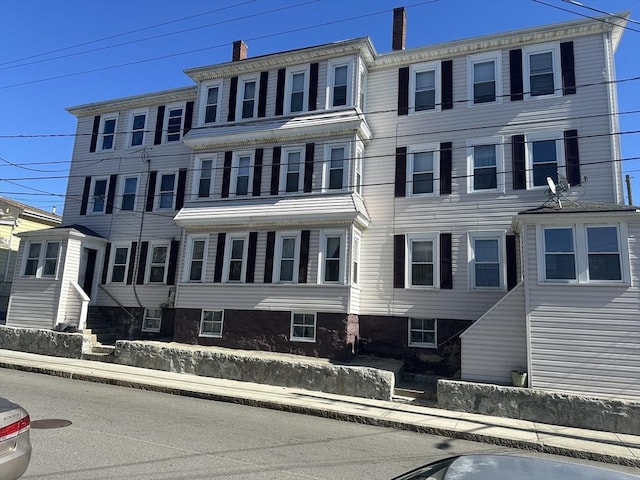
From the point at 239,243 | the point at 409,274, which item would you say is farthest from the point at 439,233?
the point at 239,243

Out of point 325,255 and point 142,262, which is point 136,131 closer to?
point 142,262

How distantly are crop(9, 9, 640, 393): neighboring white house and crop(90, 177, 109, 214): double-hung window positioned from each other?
433 centimetres

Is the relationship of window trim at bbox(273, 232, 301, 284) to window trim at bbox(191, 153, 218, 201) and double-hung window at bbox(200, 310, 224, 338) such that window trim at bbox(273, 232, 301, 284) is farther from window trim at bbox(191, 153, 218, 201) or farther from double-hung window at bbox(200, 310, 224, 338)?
window trim at bbox(191, 153, 218, 201)

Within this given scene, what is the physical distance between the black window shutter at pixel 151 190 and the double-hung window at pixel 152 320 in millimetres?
4639

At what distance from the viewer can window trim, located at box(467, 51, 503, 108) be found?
15.9m

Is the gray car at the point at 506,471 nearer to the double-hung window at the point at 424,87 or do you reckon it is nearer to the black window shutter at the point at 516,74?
the black window shutter at the point at 516,74

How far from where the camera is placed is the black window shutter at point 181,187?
19859 millimetres

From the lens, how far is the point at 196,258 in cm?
1769

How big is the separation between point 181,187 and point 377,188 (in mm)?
8983

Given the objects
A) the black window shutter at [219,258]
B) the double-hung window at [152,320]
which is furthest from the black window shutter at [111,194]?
the black window shutter at [219,258]

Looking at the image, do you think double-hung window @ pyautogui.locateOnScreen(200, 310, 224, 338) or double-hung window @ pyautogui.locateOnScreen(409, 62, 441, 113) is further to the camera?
double-hung window @ pyautogui.locateOnScreen(409, 62, 441, 113)

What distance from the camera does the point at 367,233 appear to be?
16625 millimetres

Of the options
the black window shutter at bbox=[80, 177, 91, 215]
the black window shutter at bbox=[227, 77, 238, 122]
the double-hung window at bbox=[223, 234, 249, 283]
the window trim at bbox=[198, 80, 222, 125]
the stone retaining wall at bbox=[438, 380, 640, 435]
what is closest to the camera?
the stone retaining wall at bbox=[438, 380, 640, 435]

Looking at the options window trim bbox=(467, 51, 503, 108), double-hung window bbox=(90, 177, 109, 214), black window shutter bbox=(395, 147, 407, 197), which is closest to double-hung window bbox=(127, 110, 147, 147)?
double-hung window bbox=(90, 177, 109, 214)
